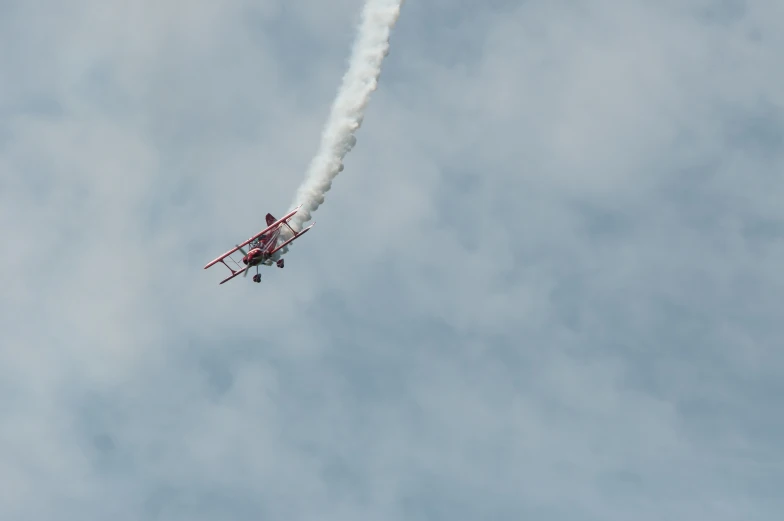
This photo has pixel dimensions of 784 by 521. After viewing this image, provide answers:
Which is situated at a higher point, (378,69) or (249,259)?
(378,69)

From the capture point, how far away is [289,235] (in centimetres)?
13962

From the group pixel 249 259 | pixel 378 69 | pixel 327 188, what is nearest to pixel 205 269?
pixel 249 259

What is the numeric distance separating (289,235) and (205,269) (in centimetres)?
973

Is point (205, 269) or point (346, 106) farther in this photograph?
point (205, 269)

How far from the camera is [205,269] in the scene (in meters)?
143

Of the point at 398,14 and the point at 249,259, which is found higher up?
the point at 398,14

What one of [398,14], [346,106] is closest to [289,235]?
[346,106]

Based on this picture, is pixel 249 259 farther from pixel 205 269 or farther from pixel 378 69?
pixel 378 69

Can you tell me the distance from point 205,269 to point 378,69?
27996mm

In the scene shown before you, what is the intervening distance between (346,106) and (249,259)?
1895 cm

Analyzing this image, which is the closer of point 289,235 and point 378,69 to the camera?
point 378,69

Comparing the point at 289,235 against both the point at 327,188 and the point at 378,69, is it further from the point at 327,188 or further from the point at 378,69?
the point at 378,69

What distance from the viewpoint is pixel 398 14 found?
12862 cm

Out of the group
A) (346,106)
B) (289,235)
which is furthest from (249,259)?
(346,106)
